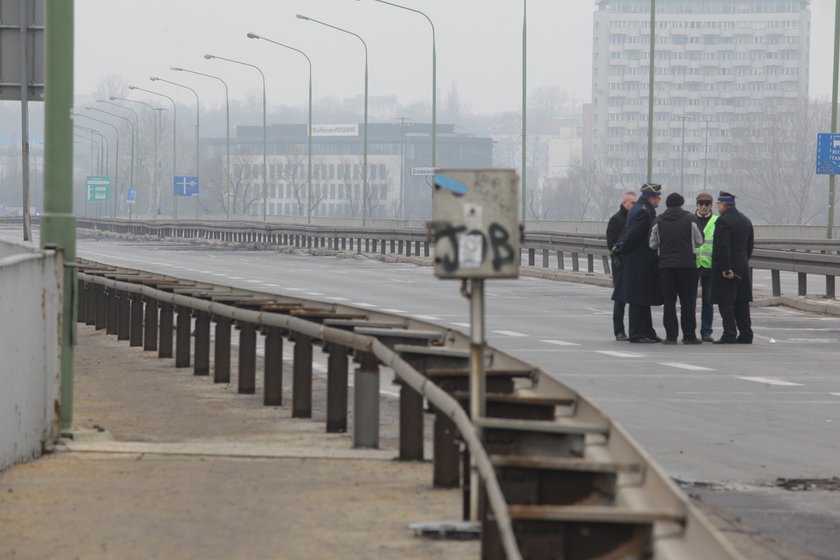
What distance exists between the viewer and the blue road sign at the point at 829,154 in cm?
4438

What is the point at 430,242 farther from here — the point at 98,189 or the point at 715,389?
the point at 98,189

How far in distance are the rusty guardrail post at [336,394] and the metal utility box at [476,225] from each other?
5.10 m

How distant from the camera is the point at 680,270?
73.2 feet

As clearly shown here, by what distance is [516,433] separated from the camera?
736 cm

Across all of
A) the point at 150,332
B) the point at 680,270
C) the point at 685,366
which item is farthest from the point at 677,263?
the point at 150,332

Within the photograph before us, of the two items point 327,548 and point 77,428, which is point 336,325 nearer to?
point 77,428

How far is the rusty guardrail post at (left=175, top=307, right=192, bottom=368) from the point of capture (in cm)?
1756

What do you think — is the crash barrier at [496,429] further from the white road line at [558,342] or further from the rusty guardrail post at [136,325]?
the white road line at [558,342]

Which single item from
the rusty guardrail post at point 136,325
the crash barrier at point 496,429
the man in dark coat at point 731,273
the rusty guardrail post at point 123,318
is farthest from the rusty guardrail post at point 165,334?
the man in dark coat at point 731,273

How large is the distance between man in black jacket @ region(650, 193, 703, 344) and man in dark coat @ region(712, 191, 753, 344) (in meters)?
0.26

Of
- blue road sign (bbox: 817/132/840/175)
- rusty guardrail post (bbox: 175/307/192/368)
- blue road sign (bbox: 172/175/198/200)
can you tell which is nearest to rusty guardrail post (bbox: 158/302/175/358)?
rusty guardrail post (bbox: 175/307/192/368)

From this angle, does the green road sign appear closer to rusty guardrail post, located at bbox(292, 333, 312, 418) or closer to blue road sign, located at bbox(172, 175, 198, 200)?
blue road sign, located at bbox(172, 175, 198, 200)

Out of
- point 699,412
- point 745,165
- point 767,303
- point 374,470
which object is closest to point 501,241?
point 374,470

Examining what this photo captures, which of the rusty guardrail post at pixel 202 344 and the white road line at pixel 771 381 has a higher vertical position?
the rusty guardrail post at pixel 202 344
